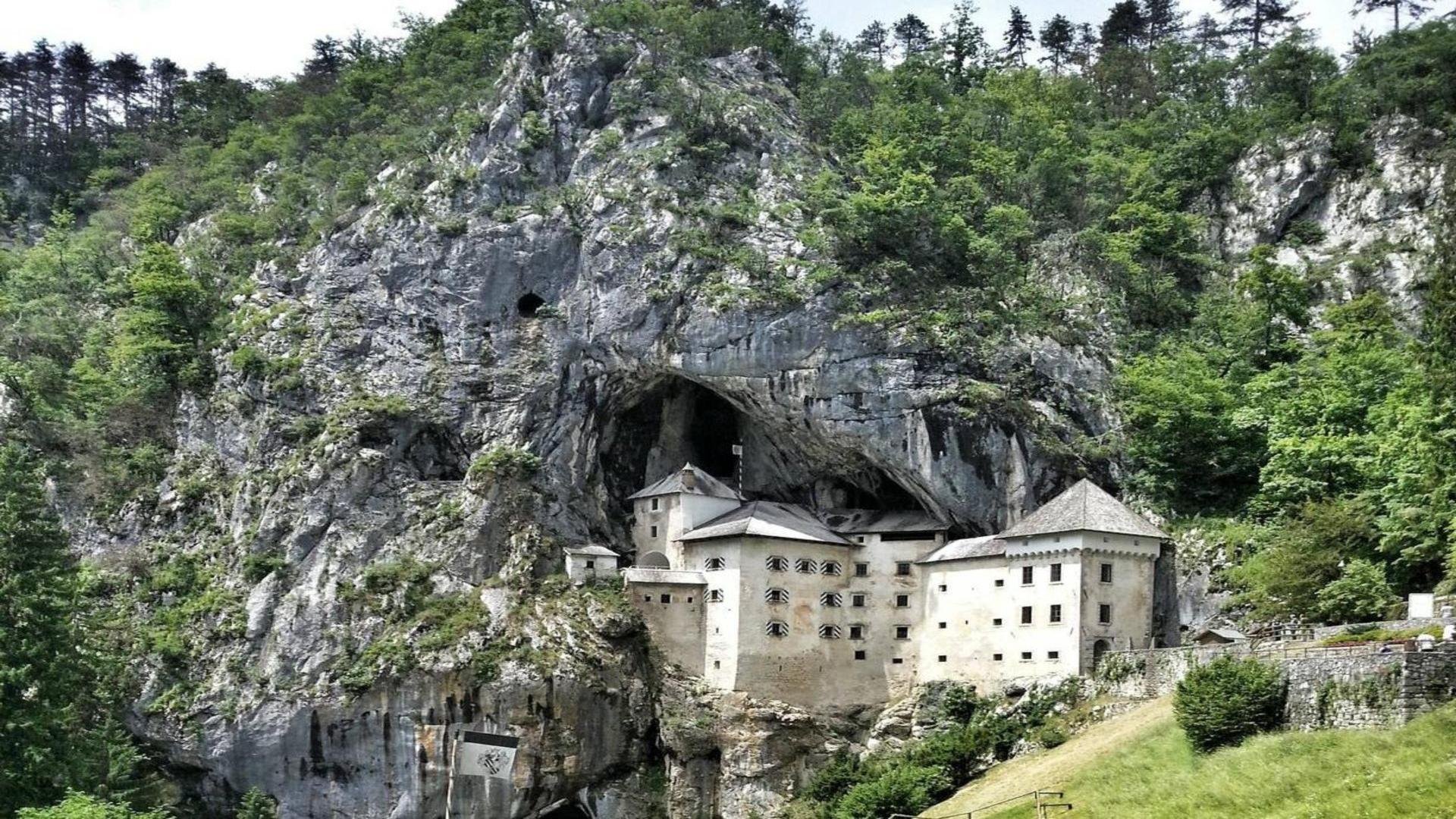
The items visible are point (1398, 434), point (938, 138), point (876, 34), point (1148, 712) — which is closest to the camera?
point (1148, 712)

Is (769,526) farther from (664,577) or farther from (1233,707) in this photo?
(1233,707)

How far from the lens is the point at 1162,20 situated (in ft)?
358

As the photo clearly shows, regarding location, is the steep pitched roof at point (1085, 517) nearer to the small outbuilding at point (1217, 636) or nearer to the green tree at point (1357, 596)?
the small outbuilding at point (1217, 636)

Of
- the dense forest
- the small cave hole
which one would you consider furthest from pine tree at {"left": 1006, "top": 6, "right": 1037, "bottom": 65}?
the small cave hole

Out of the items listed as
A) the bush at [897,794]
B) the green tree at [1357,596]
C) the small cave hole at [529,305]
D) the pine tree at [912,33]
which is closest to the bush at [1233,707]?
the green tree at [1357,596]

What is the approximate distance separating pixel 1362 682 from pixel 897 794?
18496mm

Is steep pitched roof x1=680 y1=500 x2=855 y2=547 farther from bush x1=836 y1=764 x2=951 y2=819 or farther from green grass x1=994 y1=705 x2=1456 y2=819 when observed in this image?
green grass x1=994 y1=705 x2=1456 y2=819

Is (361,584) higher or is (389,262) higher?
(389,262)

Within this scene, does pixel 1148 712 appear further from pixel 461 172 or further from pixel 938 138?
pixel 461 172

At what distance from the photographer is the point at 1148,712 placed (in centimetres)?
4916

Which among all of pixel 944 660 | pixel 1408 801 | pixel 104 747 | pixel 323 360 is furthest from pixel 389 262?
pixel 1408 801

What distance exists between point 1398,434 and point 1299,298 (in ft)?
50.7

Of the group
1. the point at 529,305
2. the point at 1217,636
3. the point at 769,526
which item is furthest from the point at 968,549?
the point at 529,305

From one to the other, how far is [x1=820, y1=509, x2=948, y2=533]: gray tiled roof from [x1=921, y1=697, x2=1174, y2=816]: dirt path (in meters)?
13.9
